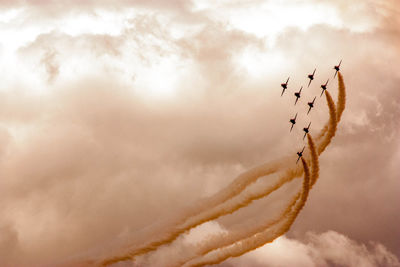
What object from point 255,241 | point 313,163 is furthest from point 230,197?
point 313,163

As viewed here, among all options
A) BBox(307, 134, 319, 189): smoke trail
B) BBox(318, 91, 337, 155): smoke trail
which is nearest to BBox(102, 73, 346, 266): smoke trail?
BBox(318, 91, 337, 155): smoke trail

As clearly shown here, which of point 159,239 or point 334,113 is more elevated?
point 334,113

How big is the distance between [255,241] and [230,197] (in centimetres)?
915

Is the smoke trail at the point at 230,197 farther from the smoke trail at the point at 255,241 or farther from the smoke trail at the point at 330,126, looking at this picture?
the smoke trail at the point at 255,241

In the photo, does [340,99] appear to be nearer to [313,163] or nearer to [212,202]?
[313,163]

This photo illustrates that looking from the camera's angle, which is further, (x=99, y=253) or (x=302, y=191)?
(x=99, y=253)

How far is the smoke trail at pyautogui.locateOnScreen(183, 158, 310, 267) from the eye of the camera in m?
114

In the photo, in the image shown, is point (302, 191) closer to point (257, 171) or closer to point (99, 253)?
point (257, 171)

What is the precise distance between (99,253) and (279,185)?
36.3 m

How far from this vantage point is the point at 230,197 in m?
122

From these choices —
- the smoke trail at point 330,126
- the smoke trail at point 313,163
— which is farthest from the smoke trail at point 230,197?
the smoke trail at point 313,163

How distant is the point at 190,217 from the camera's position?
403ft

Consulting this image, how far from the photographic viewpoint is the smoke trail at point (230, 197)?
397ft

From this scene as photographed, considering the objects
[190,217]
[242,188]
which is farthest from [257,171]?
[190,217]
